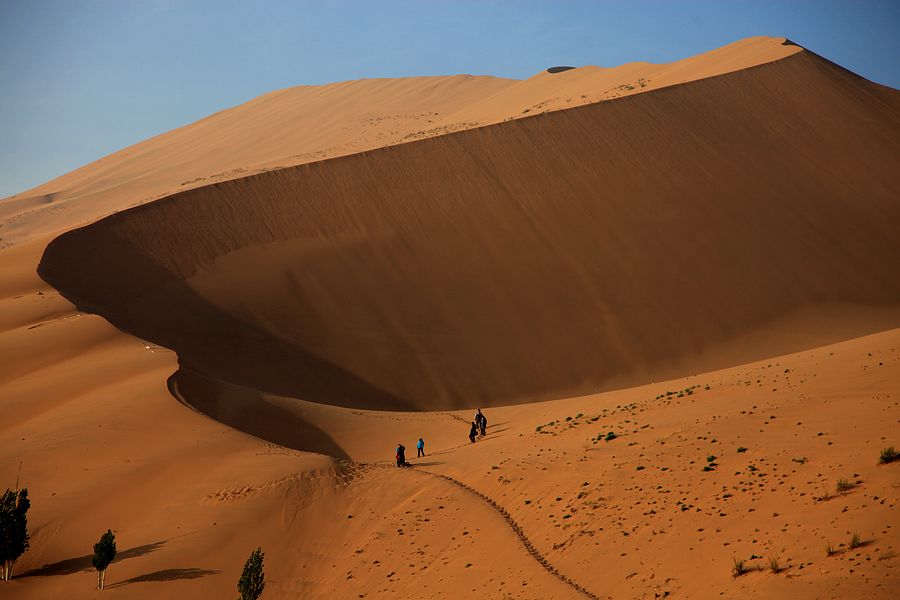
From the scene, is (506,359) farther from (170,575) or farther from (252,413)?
(170,575)

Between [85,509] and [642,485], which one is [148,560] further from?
[642,485]

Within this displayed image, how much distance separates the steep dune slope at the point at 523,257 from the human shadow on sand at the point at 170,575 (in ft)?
34.8

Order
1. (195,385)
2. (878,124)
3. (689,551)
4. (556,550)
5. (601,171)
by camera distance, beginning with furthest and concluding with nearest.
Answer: (878,124) < (601,171) < (195,385) < (556,550) < (689,551)

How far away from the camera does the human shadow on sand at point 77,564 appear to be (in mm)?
12430

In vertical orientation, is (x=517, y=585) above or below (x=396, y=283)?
below

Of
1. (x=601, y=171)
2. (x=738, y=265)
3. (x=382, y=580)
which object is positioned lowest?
(x=382, y=580)

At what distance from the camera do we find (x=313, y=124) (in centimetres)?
6950

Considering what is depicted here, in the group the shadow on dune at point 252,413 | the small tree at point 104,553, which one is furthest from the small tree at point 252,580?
the shadow on dune at point 252,413

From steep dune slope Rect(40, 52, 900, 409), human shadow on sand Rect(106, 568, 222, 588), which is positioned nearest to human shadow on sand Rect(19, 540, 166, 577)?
human shadow on sand Rect(106, 568, 222, 588)

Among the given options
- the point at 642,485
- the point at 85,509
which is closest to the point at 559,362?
the point at 642,485

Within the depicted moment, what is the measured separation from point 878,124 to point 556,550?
3319 centimetres

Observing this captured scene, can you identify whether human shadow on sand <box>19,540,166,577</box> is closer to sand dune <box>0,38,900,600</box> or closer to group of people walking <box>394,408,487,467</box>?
sand dune <box>0,38,900,600</box>

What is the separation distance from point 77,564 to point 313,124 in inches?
2357

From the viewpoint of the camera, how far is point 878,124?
124 feet
